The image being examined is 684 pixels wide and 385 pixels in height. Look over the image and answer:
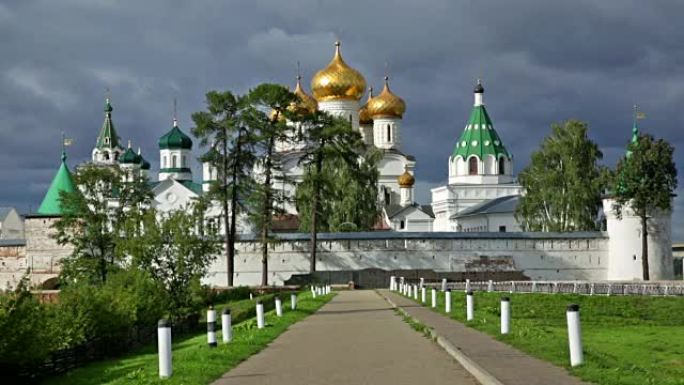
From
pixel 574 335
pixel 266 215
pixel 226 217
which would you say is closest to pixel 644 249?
pixel 266 215

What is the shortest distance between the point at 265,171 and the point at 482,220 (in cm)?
3485

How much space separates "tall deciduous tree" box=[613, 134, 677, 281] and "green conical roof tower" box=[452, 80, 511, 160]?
3456 cm

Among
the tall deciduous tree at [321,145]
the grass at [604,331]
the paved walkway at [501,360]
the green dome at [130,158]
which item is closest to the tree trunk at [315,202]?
the tall deciduous tree at [321,145]

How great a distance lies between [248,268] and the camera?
5688cm

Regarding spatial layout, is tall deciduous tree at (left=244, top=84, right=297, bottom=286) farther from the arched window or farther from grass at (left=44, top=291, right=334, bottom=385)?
the arched window

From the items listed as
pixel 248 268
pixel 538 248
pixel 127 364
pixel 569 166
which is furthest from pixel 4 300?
pixel 569 166

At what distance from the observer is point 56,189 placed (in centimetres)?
5953

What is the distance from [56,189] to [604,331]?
123ft

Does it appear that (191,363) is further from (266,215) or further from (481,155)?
(481,155)

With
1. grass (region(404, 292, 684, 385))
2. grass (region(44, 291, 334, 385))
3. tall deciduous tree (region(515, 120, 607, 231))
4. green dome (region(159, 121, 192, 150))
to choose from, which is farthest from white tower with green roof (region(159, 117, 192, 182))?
grass (region(44, 291, 334, 385))

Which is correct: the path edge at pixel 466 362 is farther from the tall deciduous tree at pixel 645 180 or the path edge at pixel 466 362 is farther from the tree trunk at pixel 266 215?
the tall deciduous tree at pixel 645 180

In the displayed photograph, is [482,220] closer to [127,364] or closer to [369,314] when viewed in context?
[369,314]

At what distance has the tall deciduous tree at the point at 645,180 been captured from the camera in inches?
2188

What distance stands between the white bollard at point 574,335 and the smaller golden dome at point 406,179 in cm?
7845
